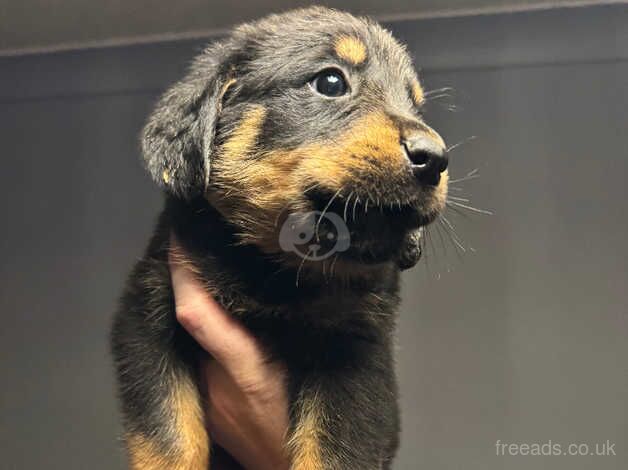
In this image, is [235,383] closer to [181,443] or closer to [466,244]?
[181,443]

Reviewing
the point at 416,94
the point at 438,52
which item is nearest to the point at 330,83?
the point at 416,94

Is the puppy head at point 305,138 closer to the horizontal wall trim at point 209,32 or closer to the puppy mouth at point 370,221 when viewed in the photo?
the puppy mouth at point 370,221

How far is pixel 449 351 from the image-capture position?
2383mm

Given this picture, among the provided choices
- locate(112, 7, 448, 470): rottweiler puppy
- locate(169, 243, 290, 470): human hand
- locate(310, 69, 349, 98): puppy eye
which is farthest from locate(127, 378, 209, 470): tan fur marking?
locate(310, 69, 349, 98): puppy eye

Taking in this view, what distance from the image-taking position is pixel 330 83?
1.25 m

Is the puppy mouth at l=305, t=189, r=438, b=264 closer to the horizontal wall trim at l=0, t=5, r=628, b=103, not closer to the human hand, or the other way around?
the human hand

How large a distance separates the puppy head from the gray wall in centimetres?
111

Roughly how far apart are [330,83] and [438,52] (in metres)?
1.28

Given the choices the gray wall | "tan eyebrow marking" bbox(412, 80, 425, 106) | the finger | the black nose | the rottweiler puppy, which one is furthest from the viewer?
the gray wall

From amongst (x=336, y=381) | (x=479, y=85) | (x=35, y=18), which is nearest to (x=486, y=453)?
(x=336, y=381)

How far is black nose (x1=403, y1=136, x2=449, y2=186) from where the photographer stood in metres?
1.04

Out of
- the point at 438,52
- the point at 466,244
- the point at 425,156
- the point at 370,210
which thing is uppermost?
the point at 438,52
